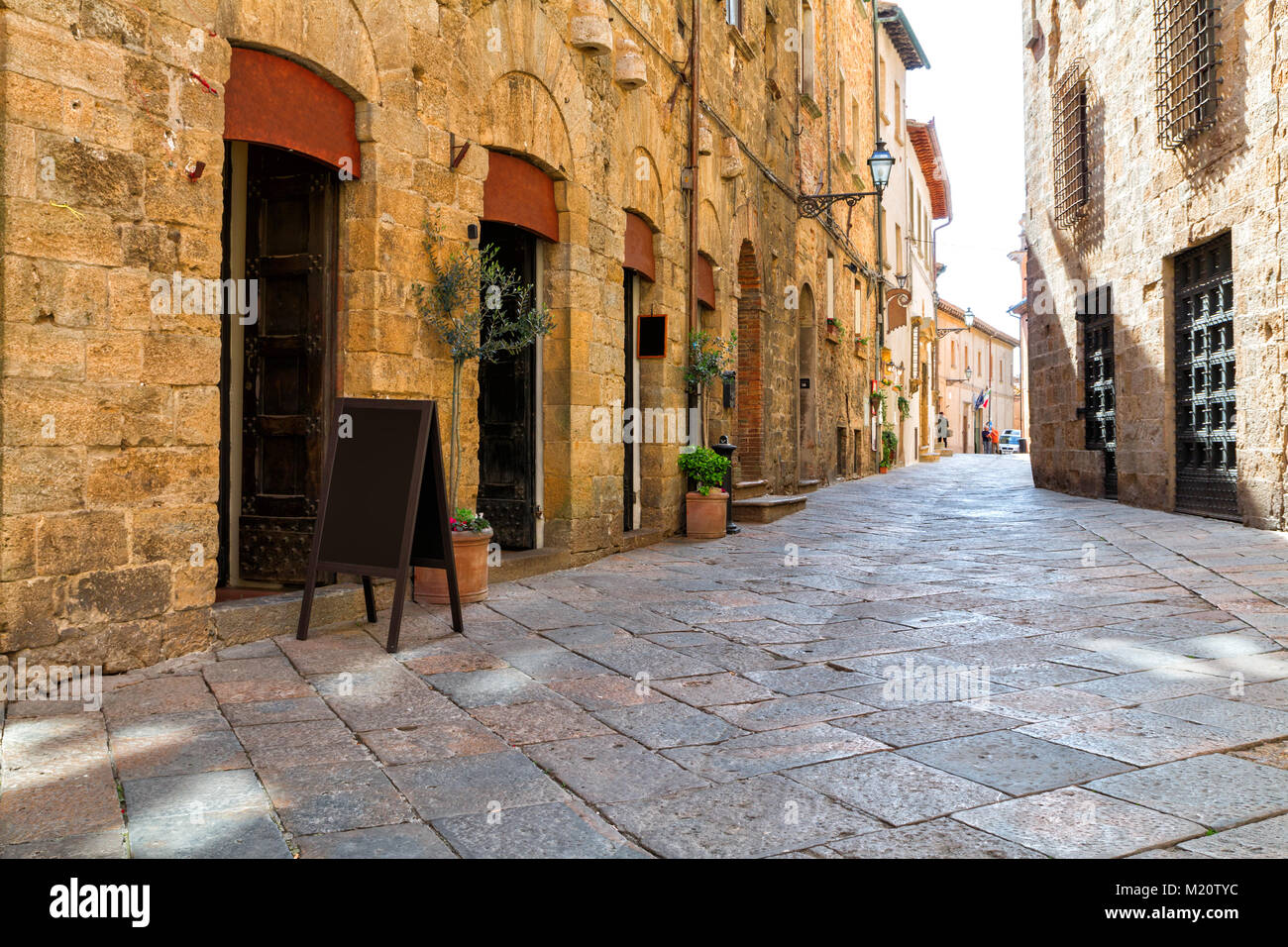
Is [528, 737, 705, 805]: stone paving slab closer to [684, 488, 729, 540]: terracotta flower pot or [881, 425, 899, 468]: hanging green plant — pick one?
[684, 488, 729, 540]: terracotta flower pot

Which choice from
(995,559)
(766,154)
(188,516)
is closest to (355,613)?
(188,516)

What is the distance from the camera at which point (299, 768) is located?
292cm

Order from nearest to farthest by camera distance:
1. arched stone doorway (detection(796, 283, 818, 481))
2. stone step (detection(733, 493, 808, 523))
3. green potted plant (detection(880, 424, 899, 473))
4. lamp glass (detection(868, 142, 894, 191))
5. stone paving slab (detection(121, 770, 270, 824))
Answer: stone paving slab (detection(121, 770, 270, 824)) < stone step (detection(733, 493, 808, 523)) < lamp glass (detection(868, 142, 894, 191)) < arched stone doorway (detection(796, 283, 818, 481)) < green potted plant (detection(880, 424, 899, 473))

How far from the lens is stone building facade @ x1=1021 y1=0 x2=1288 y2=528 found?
808cm

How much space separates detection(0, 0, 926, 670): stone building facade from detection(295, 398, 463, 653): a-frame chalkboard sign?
501 millimetres

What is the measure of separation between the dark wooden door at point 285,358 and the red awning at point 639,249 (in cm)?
328

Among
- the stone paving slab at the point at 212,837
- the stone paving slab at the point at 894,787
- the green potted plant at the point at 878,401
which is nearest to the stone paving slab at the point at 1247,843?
the stone paving slab at the point at 894,787

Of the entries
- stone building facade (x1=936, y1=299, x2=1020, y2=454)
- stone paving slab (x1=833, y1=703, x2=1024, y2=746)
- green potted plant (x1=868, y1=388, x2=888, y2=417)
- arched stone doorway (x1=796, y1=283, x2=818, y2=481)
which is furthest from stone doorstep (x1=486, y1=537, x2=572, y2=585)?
stone building facade (x1=936, y1=299, x2=1020, y2=454)

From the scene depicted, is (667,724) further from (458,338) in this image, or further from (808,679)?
(458,338)

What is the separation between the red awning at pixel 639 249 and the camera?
859 centimetres

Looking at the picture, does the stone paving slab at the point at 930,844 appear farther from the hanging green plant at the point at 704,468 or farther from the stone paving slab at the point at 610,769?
the hanging green plant at the point at 704,468

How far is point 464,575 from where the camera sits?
222 inches

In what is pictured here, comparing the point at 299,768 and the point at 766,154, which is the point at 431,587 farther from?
the point at 766,154

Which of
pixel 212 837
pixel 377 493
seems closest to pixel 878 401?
pixel 377 493
